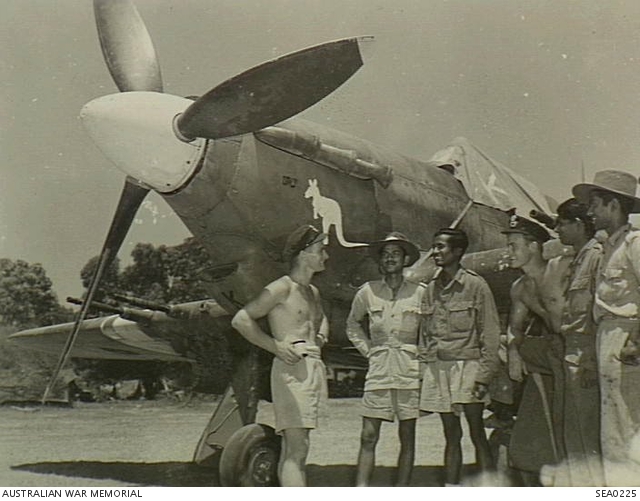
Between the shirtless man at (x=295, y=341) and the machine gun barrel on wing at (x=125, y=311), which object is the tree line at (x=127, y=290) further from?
the shirtless man at (x=295, y=341)

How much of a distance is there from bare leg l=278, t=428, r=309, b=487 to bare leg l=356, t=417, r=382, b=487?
240mm

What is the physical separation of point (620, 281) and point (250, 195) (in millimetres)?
1640

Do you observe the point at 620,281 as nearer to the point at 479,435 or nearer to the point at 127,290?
the point at 479,435

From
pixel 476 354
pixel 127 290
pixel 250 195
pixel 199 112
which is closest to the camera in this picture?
pixel 199 112

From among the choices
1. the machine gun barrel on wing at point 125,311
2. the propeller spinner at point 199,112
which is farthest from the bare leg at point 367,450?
the propeller spinner at point 199,112

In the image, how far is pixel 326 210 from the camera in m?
3.79

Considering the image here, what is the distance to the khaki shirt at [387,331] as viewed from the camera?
376 centimetres

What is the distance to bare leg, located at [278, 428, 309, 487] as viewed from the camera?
369cm

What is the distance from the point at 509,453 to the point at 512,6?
2.06 m

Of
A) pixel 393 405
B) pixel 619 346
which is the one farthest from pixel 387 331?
pixel 619 346

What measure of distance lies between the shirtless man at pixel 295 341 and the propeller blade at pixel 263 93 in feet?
1.74

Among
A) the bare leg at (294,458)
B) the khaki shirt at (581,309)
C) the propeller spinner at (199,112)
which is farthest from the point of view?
the khaki shirt at (581,309)

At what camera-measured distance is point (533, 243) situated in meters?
3.93
